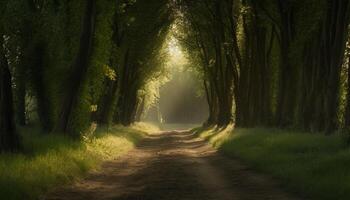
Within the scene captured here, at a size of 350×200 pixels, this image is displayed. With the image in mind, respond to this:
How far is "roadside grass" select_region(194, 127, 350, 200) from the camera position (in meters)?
13.6

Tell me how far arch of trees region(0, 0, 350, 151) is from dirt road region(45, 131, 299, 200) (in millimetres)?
3298

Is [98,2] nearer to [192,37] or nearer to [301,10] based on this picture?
[301,10]

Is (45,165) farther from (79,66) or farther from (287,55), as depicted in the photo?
(287,55)

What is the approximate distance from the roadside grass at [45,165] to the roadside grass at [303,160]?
18.8ft

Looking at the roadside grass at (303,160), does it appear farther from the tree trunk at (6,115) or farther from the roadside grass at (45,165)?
the tree trunk at (6,115)

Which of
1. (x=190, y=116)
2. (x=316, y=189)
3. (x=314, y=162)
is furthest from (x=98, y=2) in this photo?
(x=190, y=116)

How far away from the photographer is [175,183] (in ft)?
52.9

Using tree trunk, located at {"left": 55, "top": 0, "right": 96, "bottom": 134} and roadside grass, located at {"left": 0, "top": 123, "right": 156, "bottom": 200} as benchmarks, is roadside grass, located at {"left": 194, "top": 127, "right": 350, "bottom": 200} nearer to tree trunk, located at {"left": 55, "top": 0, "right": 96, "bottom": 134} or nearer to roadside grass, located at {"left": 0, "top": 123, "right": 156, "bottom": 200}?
roadside grass, located at {"left": 0, "top": 123, "right": 156, "bottom": 200}

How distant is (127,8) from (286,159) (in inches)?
938

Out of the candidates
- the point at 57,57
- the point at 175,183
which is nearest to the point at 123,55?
the point at 57,57

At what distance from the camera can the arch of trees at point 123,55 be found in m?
21.9

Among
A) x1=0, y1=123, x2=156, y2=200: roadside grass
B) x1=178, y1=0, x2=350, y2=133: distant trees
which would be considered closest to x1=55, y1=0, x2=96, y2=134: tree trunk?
x1=0, y1=123, x2=156, y2=200: roadside grass

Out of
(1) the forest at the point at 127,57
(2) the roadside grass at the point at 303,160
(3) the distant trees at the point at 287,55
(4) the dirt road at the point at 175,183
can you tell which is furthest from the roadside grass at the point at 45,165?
(3) the distant trees at the point at 287,55

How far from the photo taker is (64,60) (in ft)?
87.1
